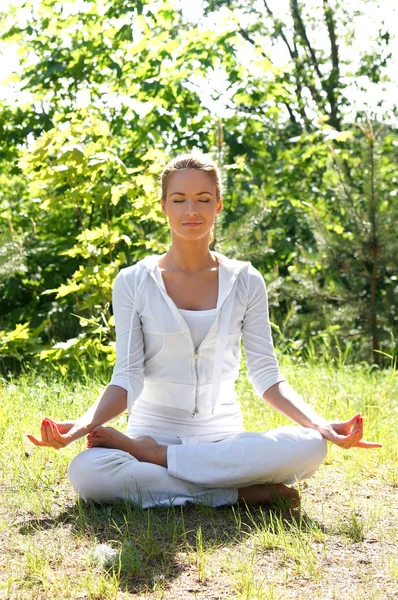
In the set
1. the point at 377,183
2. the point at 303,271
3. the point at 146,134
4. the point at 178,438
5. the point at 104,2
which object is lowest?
the point at 178,438

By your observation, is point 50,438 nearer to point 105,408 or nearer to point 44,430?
point 44,430

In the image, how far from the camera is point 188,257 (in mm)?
3055

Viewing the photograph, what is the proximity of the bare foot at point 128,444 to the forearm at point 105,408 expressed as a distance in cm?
4

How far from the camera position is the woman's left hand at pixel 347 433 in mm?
2625

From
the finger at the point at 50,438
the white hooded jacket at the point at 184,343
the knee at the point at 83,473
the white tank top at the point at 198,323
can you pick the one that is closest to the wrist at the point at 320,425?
the white hooded jacket at the point at 184,343

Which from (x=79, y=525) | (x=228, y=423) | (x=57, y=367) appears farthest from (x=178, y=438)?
(x=57, y=367)

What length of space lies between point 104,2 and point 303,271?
2.56m

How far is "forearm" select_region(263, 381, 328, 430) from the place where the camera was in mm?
2818

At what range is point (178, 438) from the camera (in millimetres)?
2953

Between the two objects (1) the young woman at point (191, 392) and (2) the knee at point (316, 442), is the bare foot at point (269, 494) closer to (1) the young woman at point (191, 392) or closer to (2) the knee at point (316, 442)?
(1) the young woman at point (191, 392)

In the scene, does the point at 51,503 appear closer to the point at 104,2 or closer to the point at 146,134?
the point at 146,134

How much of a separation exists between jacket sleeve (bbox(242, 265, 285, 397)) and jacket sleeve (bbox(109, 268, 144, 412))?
41cm

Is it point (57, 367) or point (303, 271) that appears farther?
point (303, 271)

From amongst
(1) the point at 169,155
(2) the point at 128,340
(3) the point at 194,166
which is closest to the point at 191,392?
(2) the point at 128,340
